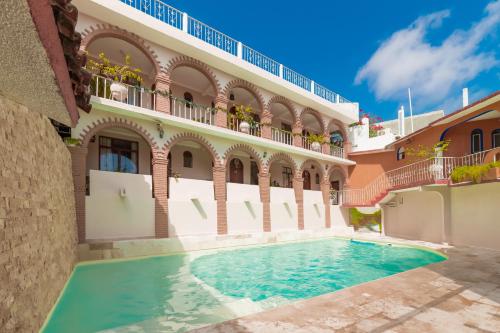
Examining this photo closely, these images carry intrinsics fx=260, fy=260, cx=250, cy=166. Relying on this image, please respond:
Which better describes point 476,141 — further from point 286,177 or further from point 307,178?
point 307,178

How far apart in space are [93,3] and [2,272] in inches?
392

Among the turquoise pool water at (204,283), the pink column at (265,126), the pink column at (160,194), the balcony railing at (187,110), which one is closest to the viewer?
the turquoise pool water at (204,283)

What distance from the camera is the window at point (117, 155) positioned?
12.6 metres

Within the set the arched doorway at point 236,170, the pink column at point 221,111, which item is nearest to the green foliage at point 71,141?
the pink column at point 221,111

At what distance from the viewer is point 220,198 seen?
42.2 ft

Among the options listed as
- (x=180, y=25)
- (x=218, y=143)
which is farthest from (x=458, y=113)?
(x=180, y=25)

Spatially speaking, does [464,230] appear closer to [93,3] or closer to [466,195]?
[466,195]

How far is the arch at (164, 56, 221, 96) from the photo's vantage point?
11844 millimetres

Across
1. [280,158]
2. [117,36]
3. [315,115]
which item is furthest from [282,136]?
[117,36]

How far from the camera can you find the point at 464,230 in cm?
1124

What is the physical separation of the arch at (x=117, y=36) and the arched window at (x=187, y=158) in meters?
4.93

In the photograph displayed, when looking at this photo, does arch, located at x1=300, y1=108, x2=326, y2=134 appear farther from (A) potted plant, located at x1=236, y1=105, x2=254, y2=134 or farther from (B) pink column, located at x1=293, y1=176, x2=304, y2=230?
(A) potted plant, located at x1=236, y1=105, x2=254, y2=134

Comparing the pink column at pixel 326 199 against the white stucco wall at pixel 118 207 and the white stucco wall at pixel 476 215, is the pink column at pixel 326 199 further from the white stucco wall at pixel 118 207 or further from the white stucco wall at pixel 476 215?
the white stucco wall at pixel 118 207

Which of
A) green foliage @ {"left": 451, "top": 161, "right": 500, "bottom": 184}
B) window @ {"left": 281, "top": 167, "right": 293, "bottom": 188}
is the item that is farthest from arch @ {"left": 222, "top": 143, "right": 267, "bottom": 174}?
green foliage @ {"left": 451, "top": 161, "right": 500, "bottom": 184}
